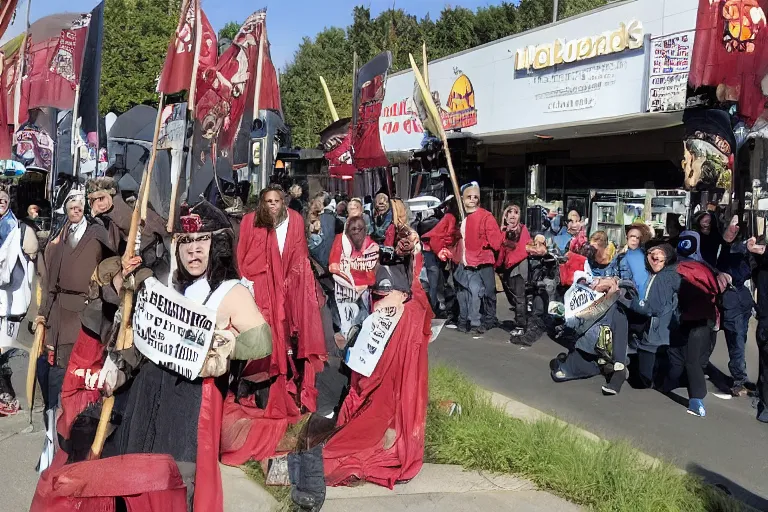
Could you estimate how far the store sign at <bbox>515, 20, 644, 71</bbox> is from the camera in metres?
13.8

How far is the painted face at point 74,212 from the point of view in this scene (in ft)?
19.5

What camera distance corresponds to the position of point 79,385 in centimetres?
384

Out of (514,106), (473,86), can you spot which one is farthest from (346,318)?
(473,86)

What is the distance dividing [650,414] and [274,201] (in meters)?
3.54

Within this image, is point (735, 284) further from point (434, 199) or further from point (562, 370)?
point (434, 199)

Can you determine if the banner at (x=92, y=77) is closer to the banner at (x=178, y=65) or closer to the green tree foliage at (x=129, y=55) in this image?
the banner at (x=178, y=65)

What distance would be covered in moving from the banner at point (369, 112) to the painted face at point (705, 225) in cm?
373

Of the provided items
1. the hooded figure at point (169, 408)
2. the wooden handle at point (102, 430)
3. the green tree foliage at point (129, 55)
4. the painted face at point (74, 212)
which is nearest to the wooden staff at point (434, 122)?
the painted face at point (74, 212)

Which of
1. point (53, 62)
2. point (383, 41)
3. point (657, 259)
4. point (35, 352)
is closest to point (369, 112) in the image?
point (53, 62)

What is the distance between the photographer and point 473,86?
61.4 feet

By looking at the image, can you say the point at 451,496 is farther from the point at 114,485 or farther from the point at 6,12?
the point at 6,12

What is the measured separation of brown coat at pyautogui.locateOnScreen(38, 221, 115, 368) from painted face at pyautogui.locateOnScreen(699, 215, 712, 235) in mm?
5768

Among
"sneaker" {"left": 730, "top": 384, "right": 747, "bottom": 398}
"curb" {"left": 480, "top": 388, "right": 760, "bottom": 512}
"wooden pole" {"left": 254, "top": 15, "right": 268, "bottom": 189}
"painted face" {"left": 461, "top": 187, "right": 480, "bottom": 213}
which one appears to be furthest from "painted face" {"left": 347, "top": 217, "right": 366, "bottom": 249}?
"sneaker" {"left": 730, "top": 384, "right": 747, "bottom": 398}

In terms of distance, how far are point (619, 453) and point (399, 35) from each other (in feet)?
119
